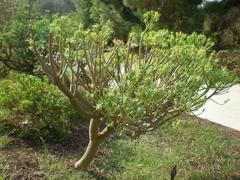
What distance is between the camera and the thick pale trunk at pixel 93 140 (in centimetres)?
386

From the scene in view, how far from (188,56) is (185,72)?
276 millimetres

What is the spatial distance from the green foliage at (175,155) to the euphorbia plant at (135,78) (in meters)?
0.37

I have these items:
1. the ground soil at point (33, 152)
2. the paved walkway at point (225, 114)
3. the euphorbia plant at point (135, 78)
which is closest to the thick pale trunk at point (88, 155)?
the euphorbia plant at point (135, 78)

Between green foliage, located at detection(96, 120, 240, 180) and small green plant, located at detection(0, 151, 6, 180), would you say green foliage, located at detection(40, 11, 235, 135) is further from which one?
small green plant, located at detection(0, 151, 6, 180)

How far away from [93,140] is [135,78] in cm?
99

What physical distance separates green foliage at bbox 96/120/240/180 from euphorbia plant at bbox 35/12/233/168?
1.21ft

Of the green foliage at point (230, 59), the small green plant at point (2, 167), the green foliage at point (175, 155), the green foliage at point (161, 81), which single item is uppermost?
the green foliage at point (161, 81)

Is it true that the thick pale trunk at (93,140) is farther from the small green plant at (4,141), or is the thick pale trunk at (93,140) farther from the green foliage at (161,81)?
the small green plant at (4,141)

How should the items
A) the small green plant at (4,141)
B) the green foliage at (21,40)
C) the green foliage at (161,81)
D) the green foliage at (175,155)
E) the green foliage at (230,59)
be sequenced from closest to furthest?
the green foliage at (161,81), the small green plant at (4,141), the green foliage at (175,155), the green foliage at (21,40), the green foliage at (230,59)

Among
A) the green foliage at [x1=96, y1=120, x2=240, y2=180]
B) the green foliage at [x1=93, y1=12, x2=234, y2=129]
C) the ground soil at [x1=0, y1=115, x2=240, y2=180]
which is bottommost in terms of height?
the green foliage at [x1=96, y1=120, x2=240, y2=180]

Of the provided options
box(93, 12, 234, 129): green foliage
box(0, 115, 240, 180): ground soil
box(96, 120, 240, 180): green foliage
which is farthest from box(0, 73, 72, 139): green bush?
box(93, 12, 234, 129): green foliage

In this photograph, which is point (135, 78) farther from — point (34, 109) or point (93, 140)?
point (34, 109)

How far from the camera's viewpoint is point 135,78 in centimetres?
327

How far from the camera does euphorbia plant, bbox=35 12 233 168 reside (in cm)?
334
